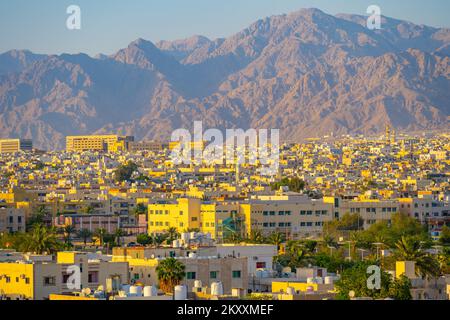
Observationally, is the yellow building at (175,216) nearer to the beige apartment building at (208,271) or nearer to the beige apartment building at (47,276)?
the beige apartment building at (208,271)

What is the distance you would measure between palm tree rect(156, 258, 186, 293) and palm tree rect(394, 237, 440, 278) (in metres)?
4.92

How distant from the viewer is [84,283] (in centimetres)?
2686

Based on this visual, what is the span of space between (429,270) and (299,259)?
6.13 m

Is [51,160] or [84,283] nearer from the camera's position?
[84,283]

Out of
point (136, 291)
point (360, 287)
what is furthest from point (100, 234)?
point (136, 291)

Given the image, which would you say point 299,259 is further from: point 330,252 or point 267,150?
point 267,150

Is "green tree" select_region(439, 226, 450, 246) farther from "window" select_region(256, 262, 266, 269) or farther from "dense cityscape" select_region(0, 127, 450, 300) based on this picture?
"window" select_region(256, 262, 266, 269)

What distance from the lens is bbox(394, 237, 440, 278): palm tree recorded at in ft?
106

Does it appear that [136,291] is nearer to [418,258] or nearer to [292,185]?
[418,258]

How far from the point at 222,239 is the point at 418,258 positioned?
667 inches

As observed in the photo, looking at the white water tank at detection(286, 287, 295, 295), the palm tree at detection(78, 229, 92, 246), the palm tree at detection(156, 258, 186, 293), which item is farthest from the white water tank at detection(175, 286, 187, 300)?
the palm tree at detection(78, 229, 92, 246)

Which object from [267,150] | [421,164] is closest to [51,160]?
[267,150]

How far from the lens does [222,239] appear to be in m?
50.6

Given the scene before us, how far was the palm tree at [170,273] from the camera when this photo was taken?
27.9 metres
